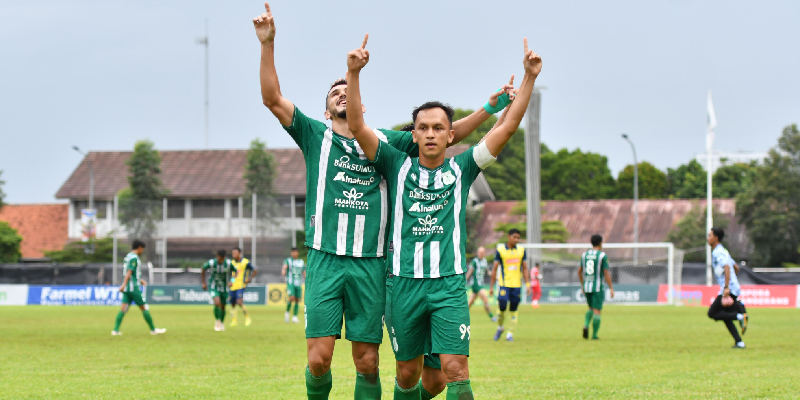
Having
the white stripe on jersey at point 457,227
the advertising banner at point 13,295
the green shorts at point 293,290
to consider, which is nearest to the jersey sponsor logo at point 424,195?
the white stripe on jersey at point 457,227

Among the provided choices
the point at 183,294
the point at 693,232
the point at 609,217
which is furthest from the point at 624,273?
the point at 609,217

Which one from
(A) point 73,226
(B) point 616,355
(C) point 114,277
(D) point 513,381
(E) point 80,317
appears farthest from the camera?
(A) point 73,226

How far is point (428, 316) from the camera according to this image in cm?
602

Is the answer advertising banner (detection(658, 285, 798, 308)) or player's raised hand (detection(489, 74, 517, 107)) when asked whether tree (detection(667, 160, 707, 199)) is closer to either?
advertising banner (detection(658, 285, 798, 308))

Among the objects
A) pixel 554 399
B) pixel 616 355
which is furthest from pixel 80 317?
pixel 554 399

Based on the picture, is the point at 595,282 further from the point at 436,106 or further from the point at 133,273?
the point at 436,106

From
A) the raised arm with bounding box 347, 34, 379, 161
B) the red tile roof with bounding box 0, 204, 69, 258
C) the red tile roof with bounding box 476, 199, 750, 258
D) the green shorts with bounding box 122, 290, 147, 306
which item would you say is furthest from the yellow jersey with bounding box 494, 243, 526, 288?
the red tile roof with bounding box 0, 204, 69, 258

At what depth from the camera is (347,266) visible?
6.17 metres

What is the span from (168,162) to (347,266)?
58173 millimetres

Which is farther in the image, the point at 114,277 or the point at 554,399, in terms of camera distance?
the point at 114,277

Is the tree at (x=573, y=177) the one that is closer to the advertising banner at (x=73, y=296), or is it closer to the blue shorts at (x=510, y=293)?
the advertising banner at (x=73, y=296)

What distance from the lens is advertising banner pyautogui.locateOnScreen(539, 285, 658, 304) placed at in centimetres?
3919

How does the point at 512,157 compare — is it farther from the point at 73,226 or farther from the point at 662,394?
the point at 662,394

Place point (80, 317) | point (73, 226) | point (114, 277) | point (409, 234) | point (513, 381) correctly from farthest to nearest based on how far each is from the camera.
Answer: point (73, 226)
point (114, 277)
point (80, 317)
point (513, 381)
point (409, 234)
